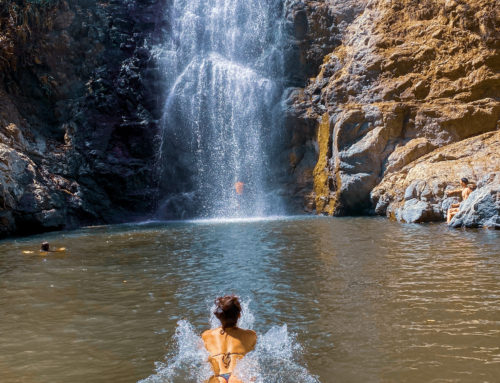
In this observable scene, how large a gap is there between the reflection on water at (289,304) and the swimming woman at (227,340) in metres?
1.18

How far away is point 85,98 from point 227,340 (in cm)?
3214

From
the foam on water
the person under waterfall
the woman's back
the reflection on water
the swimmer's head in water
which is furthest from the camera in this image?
the person under waterfall

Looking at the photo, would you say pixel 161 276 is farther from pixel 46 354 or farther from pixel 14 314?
pixel 46 354

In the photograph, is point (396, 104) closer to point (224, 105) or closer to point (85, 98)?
point (224, 105)

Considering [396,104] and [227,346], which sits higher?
Answer: [396,104]

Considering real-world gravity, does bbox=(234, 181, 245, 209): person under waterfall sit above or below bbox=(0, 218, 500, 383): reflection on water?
above

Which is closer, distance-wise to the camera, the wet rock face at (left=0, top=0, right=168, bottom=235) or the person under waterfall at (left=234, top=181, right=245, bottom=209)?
the wet rock face at (left=0, top=0, right=168, bottom=235)

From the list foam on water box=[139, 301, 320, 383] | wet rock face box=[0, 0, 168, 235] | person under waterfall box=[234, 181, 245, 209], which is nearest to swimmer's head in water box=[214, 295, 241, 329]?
foam on water box=[139, 301, 320, 383]

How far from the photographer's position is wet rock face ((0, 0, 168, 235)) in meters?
29.7

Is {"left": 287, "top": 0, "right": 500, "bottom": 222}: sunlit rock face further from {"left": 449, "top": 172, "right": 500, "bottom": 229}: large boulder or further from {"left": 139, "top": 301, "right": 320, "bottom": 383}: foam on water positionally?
{"left": 139, "top": 301, "right": 320, "bottom": 383}: foam on water

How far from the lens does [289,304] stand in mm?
8031

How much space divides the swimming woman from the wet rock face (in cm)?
2473

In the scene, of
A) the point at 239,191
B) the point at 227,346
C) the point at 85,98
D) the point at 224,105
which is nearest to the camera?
the point at 227,346

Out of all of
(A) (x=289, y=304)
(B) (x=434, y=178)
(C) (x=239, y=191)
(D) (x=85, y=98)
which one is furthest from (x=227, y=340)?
(D) (x=85, y=98)
